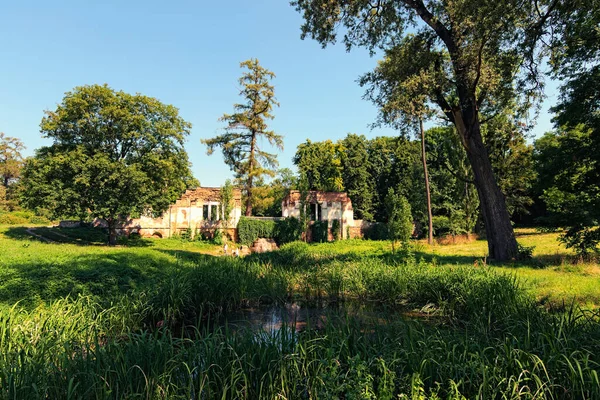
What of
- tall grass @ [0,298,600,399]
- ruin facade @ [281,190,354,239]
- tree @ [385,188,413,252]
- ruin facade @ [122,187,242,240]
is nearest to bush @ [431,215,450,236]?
ruin facade @ [281,190,354,239]

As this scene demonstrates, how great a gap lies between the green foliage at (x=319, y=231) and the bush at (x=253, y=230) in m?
3.80

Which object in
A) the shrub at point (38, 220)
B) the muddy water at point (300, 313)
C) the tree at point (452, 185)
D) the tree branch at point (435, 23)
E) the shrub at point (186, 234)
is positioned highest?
the tree branch at point (435, 23)

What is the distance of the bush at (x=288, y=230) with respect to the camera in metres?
28.2

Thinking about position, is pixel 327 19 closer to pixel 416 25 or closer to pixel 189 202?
pixel 416 25

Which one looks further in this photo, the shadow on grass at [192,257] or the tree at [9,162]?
the tree at [9,162]

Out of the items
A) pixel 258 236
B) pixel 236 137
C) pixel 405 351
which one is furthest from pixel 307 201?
pixel 405 351

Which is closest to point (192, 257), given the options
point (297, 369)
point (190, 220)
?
point (190, 220)

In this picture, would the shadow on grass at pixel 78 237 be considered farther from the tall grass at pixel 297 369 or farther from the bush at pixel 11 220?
the tall grass at pixel 297 369

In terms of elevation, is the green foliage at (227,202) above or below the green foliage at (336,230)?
above

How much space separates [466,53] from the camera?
1067 centimetres

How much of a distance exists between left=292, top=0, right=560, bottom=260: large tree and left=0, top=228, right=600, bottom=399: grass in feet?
12.7

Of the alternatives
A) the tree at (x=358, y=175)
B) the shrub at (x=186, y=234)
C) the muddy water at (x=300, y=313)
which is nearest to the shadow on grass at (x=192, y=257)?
the muddy water at (x=300, y=313)

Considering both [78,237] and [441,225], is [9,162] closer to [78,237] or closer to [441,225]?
[78,237]

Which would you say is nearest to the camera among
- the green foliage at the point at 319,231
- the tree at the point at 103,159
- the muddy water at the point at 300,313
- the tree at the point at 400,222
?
the muddy water at the point at 300,313
